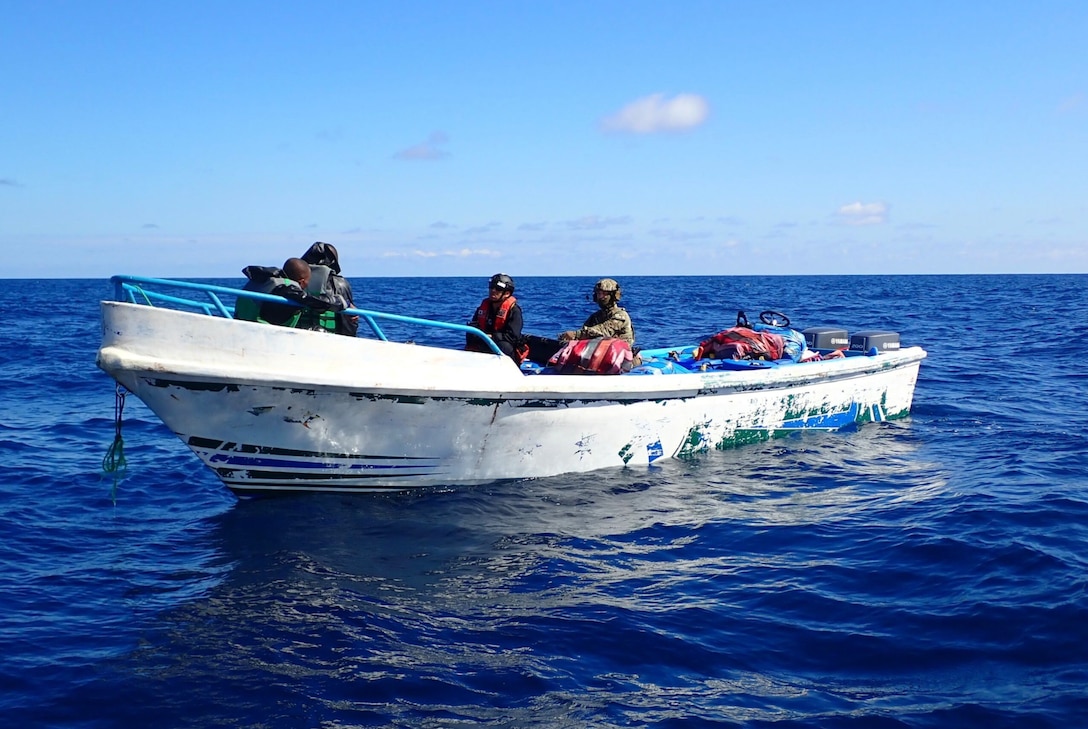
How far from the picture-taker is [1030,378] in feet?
48.2

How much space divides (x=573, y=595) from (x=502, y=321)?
11.8ft

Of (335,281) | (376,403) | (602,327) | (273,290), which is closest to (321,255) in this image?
(335,281)

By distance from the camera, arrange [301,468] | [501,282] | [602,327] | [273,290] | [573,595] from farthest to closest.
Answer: [602,327] < [501,282] < [301,468] < [273,290] < [573,595]

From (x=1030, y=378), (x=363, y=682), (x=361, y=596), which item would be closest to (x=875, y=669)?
(x=363, y=682)

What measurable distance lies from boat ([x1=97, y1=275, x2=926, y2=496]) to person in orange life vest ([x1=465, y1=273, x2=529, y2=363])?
44 cm

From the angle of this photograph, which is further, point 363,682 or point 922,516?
point 922,516

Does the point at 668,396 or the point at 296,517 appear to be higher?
the point at 668,396

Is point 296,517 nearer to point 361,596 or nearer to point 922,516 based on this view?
point 361,596

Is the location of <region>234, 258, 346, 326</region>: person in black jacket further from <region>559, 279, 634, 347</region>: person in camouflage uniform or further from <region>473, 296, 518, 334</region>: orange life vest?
<region>559, 279, 634, 347</region>: person in camouflage uniform

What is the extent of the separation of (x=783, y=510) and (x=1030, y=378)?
9.50 m

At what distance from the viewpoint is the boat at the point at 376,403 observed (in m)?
6.44

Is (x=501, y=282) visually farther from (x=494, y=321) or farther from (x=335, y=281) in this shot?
(x=335, y=281)

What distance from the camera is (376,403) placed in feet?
22.9

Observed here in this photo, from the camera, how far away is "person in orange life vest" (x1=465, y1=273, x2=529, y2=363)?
28.1ft
